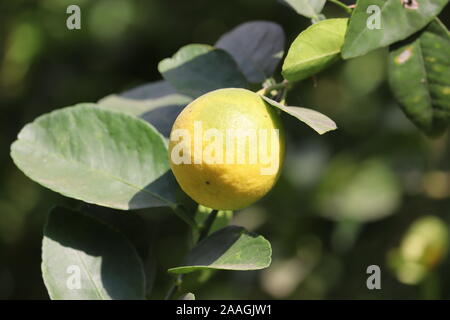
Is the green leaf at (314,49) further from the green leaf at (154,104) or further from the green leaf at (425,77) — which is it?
the green leaf at (154,104)

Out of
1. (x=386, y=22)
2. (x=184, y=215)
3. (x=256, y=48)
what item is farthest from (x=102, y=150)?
(x=386, y=22)

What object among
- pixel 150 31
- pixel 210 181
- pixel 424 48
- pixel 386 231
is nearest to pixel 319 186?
pixel 386 231

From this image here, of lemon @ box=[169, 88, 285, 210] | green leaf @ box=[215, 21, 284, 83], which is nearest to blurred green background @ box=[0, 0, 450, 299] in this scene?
green leaf @ box=[215, 21, 284, 83]

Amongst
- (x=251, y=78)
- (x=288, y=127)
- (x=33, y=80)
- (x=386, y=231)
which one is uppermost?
(x=251, y=78)

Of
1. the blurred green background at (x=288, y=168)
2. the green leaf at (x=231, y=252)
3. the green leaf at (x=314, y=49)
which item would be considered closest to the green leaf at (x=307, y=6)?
the green leaf at (x=314, y=49)

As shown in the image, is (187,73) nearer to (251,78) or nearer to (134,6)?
(251,78)
